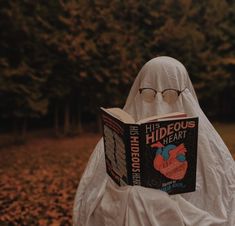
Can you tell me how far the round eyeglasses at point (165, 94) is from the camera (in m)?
1.88

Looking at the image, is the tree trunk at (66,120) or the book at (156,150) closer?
the book at (156,150)

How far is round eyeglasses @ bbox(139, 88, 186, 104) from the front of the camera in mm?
1881

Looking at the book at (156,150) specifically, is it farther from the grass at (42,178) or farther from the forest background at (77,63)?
the forest background at (77,63)

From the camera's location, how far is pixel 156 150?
1.55 m

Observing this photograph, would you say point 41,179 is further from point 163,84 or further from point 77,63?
point 163,84

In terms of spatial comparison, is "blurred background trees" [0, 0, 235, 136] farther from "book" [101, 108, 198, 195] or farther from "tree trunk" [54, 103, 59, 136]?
"book" [101, 108, 198, 195]

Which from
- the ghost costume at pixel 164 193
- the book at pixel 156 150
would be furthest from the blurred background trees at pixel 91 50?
the book at pixel 156 150

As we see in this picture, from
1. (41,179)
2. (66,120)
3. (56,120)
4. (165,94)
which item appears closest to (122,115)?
(165,94)

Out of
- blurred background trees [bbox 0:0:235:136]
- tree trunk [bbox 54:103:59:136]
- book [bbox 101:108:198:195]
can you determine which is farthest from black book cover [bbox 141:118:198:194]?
tree trunk [bbox 54:103:59:136]

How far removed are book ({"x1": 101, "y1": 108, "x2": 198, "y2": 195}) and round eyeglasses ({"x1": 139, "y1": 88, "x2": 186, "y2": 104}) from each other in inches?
11.4

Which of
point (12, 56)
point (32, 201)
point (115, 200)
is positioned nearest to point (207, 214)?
point (115, 200)

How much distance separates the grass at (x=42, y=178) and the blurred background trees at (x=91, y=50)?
Answer: 2.05 ft

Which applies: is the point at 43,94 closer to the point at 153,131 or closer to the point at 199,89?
the point at 199,89

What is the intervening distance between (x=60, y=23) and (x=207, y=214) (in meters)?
6.19
